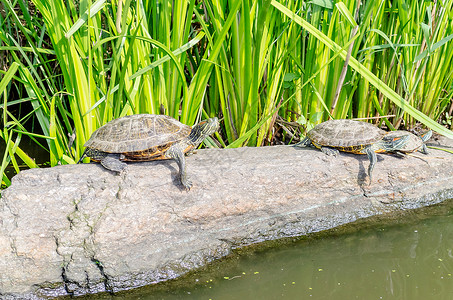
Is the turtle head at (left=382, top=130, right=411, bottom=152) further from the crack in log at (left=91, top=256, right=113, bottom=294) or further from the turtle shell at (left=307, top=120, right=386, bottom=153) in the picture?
the crack in log at (left=91, top=256, right=113, bottom=294)

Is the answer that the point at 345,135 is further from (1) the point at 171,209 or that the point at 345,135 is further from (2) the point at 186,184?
(1) the point at 171,209

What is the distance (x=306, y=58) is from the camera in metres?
3.78

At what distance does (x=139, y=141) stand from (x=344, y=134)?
157cm

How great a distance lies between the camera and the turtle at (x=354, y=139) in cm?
337

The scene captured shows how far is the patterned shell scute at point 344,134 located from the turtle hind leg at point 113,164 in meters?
1.51

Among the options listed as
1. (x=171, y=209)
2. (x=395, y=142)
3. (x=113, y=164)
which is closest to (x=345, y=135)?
(x=395, y=142)

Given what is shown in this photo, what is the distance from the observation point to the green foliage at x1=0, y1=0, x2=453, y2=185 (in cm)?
A: 303

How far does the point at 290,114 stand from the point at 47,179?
7.33 ft

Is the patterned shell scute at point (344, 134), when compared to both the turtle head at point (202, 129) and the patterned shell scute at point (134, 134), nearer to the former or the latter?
the turtle head at point (202, 129)

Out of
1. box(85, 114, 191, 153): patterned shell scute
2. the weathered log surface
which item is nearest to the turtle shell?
the weathered log surface

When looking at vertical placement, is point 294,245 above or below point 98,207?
below

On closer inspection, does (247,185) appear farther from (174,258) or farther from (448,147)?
(448,147)

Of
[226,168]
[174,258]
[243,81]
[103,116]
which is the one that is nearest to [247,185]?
[226,168]

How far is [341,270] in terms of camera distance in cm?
273
